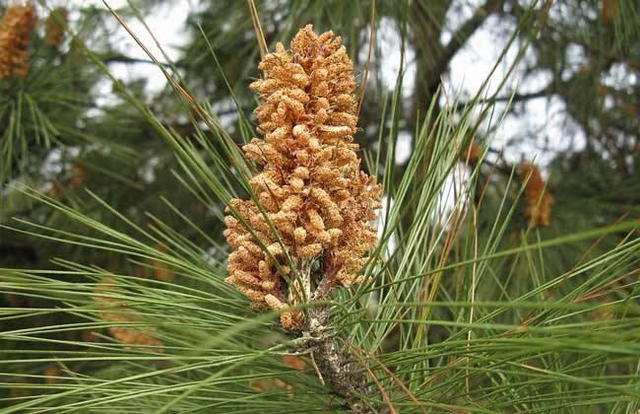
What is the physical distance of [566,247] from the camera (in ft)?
5.57

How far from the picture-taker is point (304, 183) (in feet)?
2.03

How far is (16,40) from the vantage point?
5.09 feet

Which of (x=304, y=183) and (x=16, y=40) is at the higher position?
(x=16, y=40)

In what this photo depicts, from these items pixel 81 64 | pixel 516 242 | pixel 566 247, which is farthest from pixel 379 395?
pixel 81 64

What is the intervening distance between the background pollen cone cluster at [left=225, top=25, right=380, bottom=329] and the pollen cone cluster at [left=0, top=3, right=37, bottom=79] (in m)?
1.15

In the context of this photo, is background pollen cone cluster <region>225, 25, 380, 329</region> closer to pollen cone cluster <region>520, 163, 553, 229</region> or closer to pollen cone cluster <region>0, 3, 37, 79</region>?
pollen cone cluster <region>520, 163, 553, 229</region>

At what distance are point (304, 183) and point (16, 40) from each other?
123 centimetres

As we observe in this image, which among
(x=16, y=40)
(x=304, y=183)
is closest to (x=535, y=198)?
(x=304, y=183)

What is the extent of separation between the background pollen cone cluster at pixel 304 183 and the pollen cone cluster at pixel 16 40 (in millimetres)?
1146

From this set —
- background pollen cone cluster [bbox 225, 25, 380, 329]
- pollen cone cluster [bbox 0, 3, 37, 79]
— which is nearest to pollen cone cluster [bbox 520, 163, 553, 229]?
background pollen cone cluster [bbox 225, 25, 380, 329]

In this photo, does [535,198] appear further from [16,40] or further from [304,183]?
[16,40]

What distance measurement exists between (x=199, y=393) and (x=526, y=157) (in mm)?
1507

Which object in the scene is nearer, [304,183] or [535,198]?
[304,183]

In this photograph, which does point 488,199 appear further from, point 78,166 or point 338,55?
point 338,55
